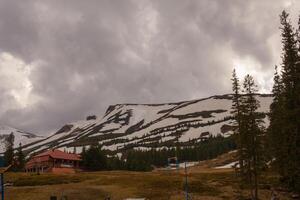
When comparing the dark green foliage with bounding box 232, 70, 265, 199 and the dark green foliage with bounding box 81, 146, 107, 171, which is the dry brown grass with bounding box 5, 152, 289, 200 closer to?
the dark green foliage with bounding box 232, 70, 265, 199

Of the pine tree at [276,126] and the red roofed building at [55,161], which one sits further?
the red roofed building at [55,161]

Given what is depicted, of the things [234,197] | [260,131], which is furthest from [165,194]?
[260,131]

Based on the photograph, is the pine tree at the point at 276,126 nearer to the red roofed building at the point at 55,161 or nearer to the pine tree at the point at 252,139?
the pine tree at the point at 252,139

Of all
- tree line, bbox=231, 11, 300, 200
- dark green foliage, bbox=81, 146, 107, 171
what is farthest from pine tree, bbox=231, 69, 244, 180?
dark green foliage, bbox=81, 146, 107, 171

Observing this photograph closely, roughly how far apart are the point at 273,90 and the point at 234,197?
18.7 metres

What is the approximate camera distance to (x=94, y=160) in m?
133

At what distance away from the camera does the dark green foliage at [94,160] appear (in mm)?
133000

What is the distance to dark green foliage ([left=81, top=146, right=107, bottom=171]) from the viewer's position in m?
133

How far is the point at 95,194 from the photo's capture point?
6462 centimetres

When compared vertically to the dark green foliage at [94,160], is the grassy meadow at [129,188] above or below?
below

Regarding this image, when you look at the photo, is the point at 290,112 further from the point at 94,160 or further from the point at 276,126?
the point at 94,160

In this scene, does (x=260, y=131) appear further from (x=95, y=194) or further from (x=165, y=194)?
(x=95, y=194)

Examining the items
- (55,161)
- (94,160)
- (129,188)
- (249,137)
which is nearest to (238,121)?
(249,137)

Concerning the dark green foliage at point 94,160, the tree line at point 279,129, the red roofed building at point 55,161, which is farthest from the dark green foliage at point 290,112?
the red roofed building at point 55,161
